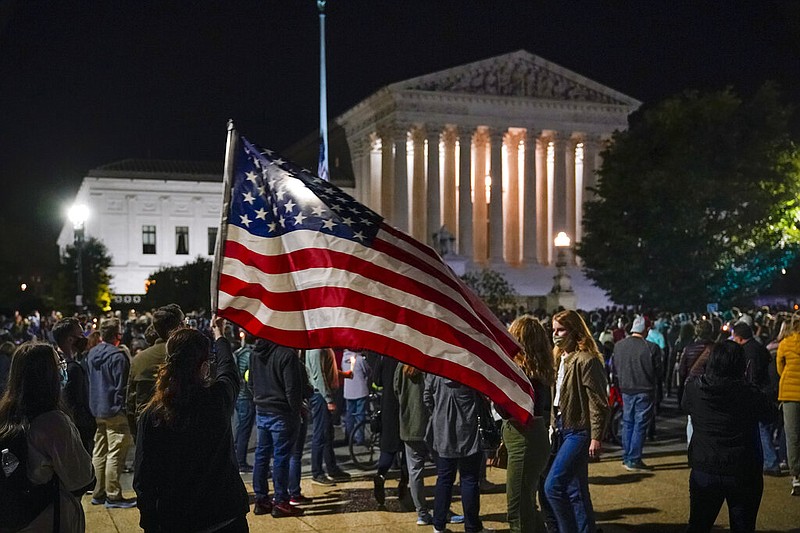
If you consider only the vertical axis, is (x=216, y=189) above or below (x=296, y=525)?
above

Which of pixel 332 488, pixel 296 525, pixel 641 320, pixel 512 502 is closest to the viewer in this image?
pixel 512 502

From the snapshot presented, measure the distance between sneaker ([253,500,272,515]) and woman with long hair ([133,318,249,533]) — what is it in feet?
14.8

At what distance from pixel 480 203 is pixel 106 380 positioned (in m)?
56.2

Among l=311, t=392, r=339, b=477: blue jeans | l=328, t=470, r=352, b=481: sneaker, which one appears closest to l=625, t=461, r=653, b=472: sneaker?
l=328, t=470, r=352, b=481: sneaker

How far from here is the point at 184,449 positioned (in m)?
4.93

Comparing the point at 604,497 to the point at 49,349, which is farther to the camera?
the point at 604,497

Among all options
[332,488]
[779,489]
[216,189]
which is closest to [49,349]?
[332,488]

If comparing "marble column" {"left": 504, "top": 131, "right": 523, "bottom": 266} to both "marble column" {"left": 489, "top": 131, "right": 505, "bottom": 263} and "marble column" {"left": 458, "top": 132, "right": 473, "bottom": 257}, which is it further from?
"marble column" {"left": 458, "top": 132, "right": 473, "bottom": 257}

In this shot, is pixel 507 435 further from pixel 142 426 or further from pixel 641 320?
pixel 641 320

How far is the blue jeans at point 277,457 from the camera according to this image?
9391 mm

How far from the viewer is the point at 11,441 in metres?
4.56

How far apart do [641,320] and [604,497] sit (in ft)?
10.1

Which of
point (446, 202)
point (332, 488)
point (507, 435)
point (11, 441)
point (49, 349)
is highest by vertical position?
point (446, 202)

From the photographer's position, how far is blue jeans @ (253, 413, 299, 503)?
9391 mm
